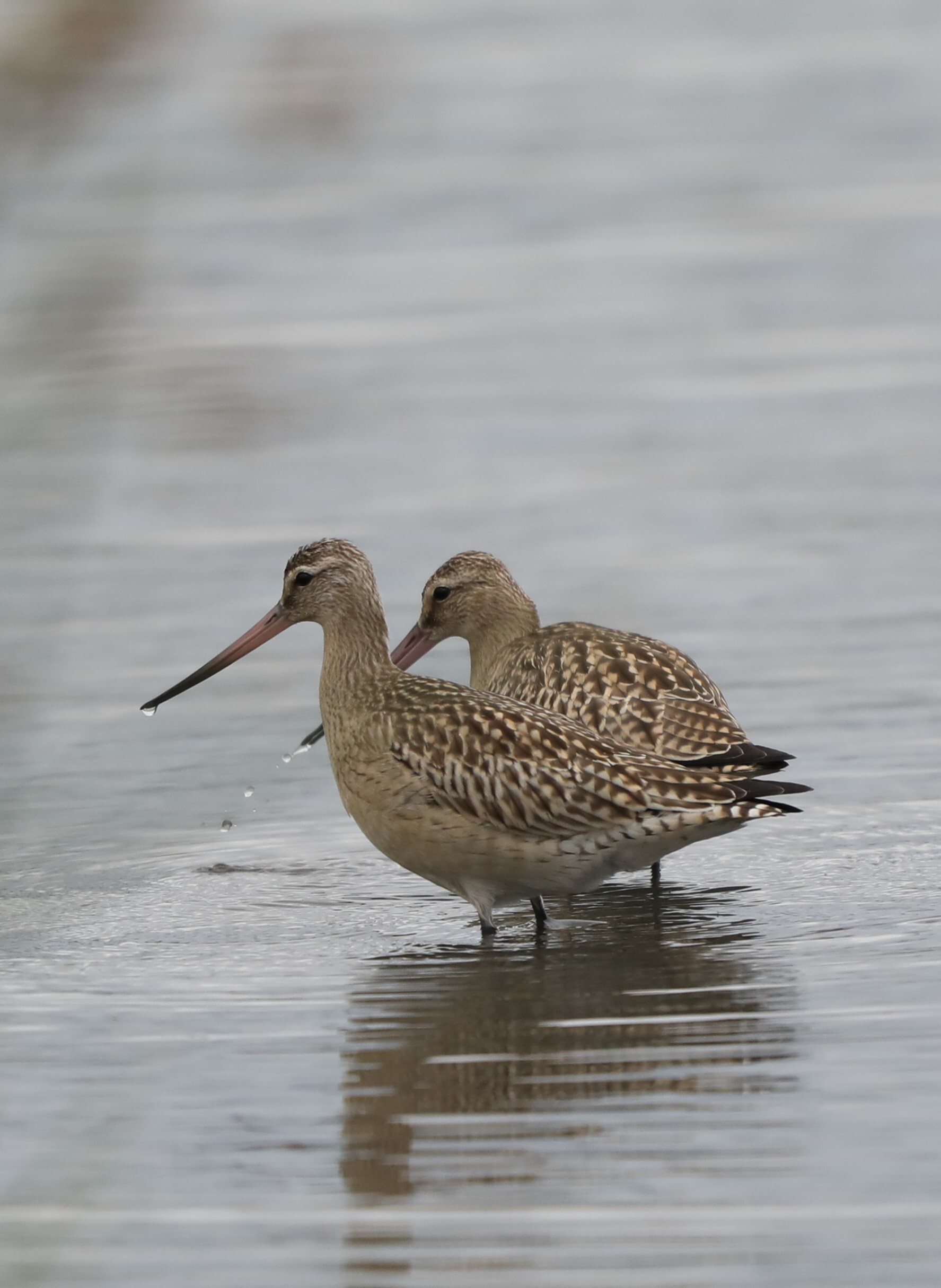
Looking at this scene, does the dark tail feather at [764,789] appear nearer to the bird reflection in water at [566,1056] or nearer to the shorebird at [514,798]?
the shorebird at [514,798]

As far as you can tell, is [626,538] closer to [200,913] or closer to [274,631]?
[274,631]

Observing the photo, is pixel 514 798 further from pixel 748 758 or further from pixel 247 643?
pixel 247 643

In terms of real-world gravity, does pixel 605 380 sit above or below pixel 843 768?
above

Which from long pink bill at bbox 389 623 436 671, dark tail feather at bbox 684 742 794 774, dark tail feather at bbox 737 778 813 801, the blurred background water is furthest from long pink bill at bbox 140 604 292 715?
dark tail feather at bbox 737 778 813 801

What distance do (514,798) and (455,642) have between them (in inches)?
139

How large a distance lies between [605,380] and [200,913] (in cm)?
613

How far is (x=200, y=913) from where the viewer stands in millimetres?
6949

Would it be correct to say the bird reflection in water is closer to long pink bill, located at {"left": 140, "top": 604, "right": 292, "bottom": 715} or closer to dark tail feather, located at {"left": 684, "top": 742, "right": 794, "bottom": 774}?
dark tail feather, located at {"left": 684, "top": 742, "right": 794, "bottom": 774}

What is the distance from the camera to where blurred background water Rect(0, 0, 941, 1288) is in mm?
3232

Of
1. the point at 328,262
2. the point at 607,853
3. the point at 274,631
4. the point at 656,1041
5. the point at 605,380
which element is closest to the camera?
the point at 656,1041

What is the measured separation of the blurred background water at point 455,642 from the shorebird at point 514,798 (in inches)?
9.4

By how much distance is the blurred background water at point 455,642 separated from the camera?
3232mm

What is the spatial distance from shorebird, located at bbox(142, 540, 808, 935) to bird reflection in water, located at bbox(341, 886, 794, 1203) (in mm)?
232

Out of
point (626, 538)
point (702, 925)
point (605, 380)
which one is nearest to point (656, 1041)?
point (702, 925)
